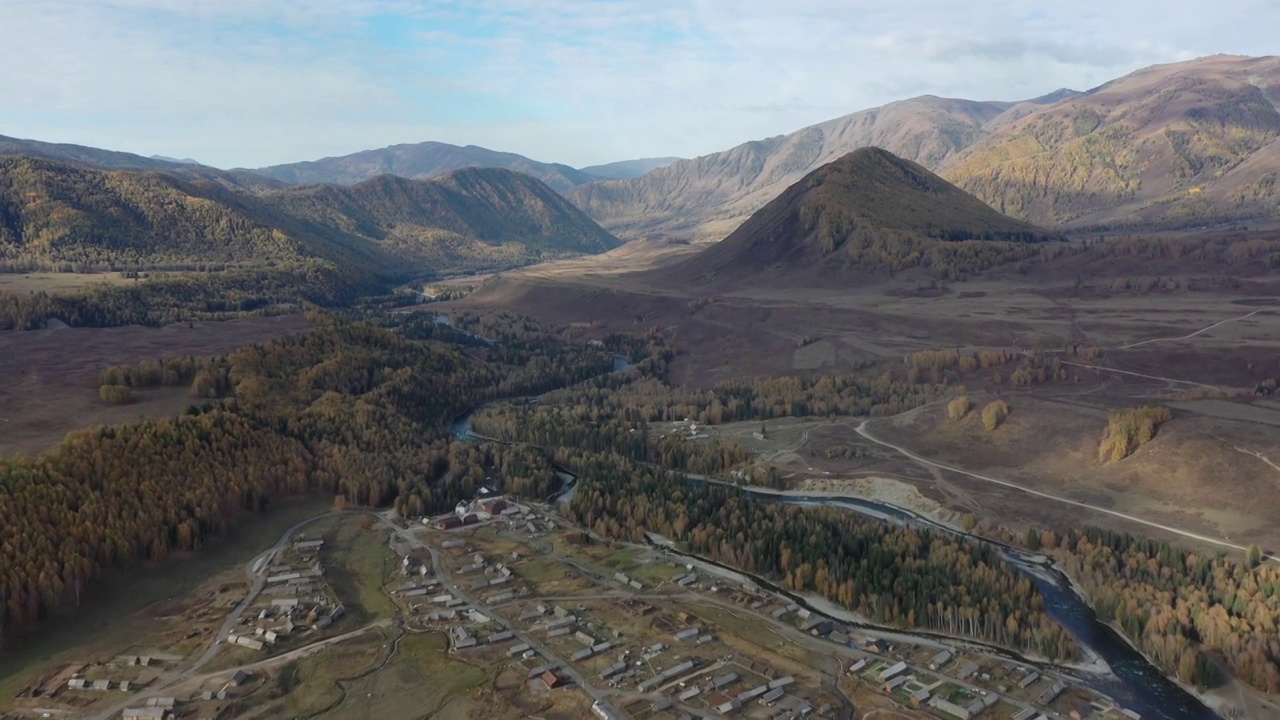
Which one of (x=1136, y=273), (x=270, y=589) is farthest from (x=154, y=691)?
(x=1136, y=273)

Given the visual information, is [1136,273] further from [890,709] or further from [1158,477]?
[890,709]

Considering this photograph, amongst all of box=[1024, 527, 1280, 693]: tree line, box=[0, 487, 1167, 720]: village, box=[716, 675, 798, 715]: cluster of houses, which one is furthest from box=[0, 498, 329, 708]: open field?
box=[1024, 527, 1280, 693]: tree line

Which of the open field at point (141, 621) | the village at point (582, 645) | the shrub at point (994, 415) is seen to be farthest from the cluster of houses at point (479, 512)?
the shrub at point (994, 415)

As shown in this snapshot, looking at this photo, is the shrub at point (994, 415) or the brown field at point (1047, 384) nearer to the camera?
the brown field at point (1047, 384)

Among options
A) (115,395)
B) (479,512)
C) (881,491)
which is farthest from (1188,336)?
(115,395)

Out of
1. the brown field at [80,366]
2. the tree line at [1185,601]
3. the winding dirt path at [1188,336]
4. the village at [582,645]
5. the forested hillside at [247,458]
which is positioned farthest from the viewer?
the winding dirt path at [1188,336]

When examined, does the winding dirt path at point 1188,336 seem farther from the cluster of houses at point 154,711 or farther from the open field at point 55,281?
the open field at point 55,281

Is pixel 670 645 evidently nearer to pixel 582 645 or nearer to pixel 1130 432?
pixel 582 645
